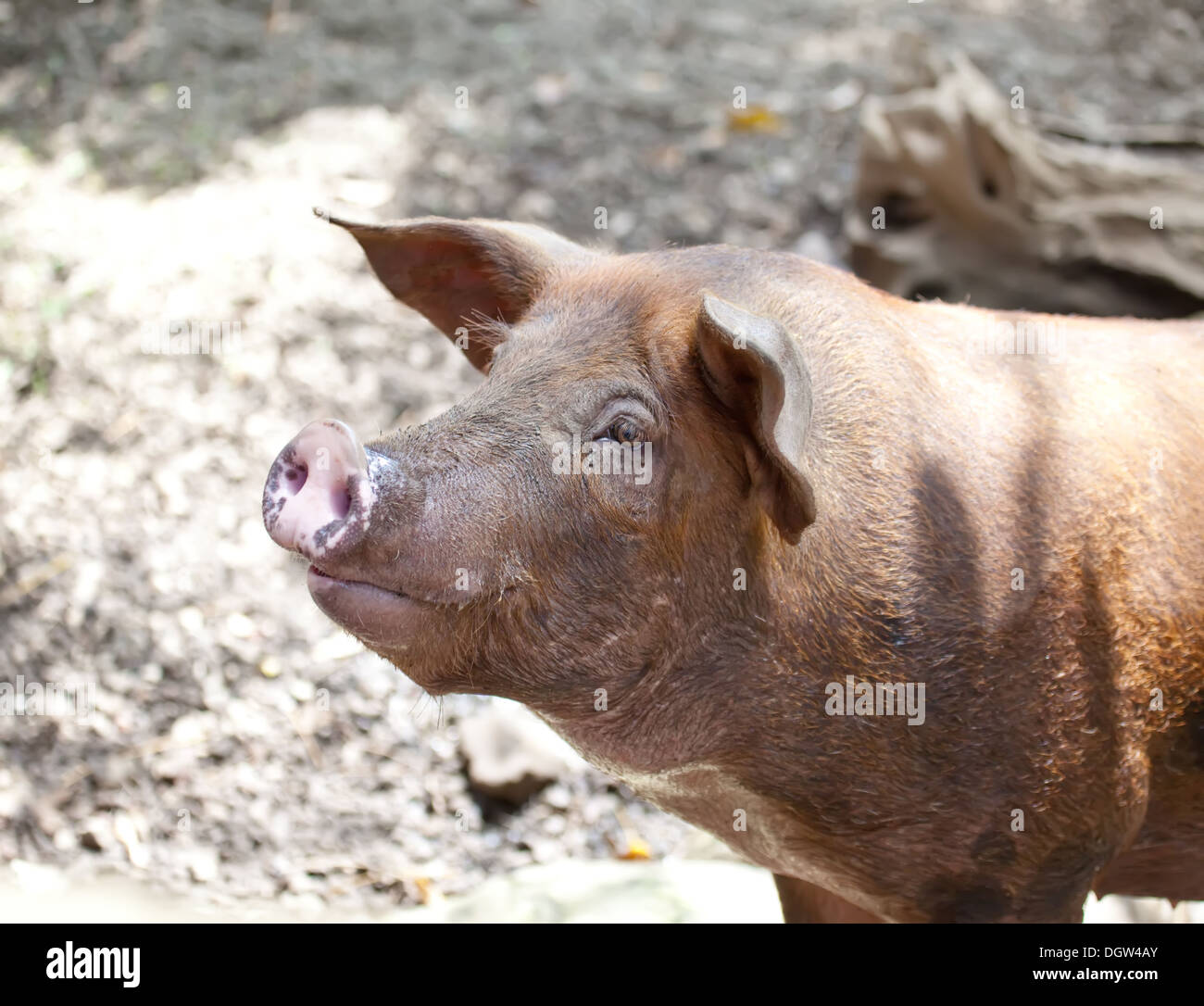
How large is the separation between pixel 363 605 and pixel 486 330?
4.12ft

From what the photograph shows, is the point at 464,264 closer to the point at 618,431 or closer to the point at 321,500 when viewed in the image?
the point at 618,431

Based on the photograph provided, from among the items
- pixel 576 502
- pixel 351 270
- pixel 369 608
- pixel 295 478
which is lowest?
pixel 351 270

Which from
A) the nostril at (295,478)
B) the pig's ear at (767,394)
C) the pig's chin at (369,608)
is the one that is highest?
the pig's ear at (767,394)

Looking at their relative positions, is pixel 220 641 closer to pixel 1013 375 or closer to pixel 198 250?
pixel 198 250

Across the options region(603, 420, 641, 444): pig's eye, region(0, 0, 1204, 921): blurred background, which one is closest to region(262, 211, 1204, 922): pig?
→ region(603, 420, 641, 444): pig's eye

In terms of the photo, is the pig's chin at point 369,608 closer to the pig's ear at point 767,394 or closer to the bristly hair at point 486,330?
the pig's ear at point 767,394

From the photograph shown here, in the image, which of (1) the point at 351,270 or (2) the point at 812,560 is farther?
(1) the point at 351,270

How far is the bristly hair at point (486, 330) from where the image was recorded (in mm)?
3557

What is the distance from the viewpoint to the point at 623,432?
299 centimetres

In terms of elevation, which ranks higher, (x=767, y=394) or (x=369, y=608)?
(x=767, y=394)

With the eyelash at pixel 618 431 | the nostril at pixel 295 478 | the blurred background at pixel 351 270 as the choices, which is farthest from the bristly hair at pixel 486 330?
the blurred background at pixel 351 270

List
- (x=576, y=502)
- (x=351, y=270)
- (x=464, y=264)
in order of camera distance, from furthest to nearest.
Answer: (x=351, y=270), (x=464, y=264), (x=576, y=502)

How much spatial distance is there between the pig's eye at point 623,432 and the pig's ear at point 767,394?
8.0 inches

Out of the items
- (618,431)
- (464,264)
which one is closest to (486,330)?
(464,264)
